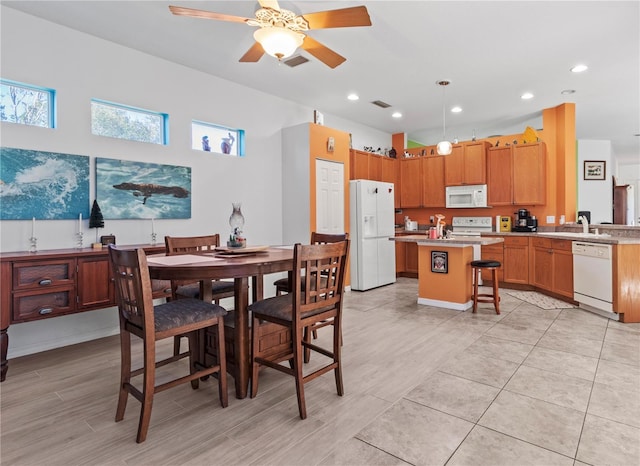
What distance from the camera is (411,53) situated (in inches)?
154

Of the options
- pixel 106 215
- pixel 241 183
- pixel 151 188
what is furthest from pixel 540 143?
pixel 106 215

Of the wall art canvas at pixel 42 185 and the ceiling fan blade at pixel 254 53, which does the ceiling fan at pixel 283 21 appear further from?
the wall art canvas at pixel 42 185

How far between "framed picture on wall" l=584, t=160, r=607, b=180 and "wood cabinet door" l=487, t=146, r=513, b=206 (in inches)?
130

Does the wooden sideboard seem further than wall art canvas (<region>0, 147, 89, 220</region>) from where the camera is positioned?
No

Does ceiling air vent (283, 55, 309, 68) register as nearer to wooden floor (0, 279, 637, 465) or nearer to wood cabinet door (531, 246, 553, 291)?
wooden floor (0, 279, 637, 465)

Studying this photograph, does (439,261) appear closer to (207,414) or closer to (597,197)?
(207,414)

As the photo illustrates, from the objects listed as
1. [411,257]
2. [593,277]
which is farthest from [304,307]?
[411,257]

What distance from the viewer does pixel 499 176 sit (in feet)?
20.4

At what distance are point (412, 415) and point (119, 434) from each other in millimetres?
1618

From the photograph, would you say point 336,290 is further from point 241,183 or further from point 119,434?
point 241,183

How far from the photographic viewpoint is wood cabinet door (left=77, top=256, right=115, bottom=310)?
3.00 metres

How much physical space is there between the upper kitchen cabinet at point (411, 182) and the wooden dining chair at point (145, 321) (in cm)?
575

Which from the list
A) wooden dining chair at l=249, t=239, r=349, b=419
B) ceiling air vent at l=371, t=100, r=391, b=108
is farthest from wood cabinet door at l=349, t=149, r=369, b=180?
wooden dining chair at l=249, t=239, r=349, b=419

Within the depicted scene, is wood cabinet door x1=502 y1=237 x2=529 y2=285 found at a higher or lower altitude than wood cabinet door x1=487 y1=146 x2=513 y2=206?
lower
